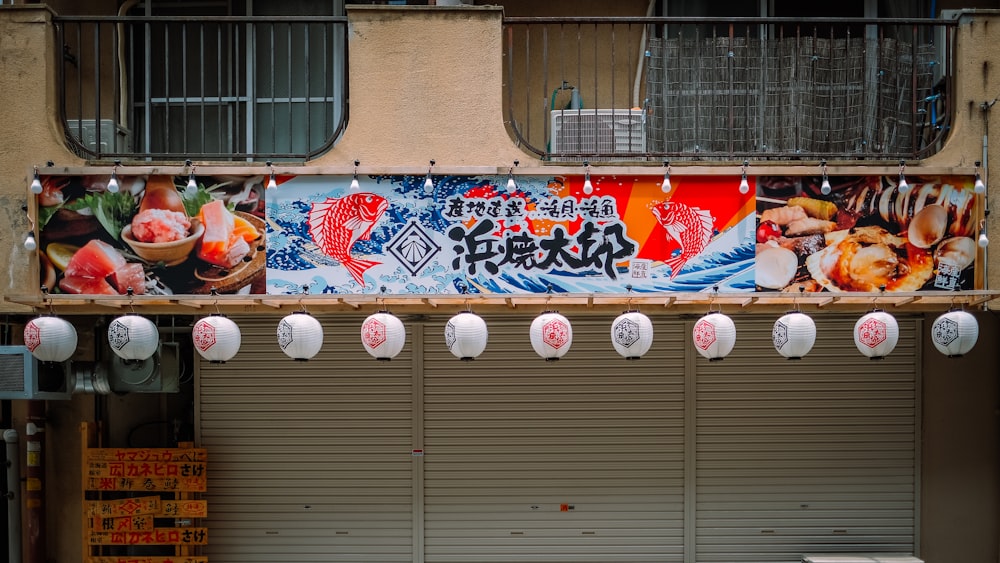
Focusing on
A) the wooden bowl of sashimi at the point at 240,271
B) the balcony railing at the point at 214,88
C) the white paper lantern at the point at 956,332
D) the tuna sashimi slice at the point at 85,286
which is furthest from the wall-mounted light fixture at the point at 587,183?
the tuna sashimi slice at the point at 85,286

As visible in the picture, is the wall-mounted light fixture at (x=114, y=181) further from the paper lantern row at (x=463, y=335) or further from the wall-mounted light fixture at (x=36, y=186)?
the paper lantern row at (x=463, y=335)

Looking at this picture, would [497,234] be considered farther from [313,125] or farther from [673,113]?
[313,125]

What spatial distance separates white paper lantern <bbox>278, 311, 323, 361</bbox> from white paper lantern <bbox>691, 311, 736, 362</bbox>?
350cm

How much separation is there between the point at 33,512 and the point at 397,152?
19.9 ft

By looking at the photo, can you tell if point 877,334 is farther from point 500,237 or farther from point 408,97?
point 408,97

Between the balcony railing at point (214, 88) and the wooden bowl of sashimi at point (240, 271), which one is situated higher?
the balcony railing at point (214, 88)

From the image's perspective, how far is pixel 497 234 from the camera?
7570 mm

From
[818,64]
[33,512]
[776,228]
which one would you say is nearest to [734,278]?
[776,228]

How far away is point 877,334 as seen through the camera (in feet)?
23.5

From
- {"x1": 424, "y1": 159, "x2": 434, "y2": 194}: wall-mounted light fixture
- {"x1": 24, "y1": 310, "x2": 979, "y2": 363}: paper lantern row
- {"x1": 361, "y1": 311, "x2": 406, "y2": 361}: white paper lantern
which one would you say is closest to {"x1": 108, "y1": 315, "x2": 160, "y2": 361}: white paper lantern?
{"x1": 24, "y1": 310, "x2": 979, "y2": 363}: paper lantern row

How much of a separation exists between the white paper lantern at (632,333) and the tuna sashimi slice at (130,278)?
4.51 m

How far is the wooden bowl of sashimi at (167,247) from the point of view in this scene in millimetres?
7512

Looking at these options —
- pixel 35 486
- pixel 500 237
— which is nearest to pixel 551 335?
pixel 500 237

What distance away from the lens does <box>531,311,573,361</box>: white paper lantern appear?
7113 mm
